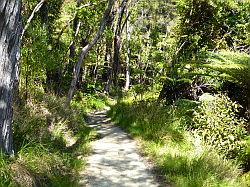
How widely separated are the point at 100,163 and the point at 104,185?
140cm

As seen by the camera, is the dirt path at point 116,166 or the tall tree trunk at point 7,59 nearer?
the tall tree trunk at point 7,59

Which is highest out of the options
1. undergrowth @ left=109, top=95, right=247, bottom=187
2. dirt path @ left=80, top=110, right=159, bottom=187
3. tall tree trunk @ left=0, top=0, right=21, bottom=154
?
tall tree trunk @ left=0, top=0, right=21, bottom=154

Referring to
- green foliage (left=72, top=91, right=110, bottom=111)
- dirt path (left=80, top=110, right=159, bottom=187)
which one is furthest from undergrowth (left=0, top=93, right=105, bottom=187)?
green foliage (left=72, top=91, right=110, bottom=111)

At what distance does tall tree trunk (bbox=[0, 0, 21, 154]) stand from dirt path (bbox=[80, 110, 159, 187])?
5.46 ft

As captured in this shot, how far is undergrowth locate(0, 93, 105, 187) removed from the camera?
559 cm

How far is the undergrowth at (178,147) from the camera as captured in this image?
6.56 meters

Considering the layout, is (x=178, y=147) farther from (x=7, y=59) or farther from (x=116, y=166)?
(x=7, y=59)

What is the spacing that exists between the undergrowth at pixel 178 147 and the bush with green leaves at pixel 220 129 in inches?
11.9

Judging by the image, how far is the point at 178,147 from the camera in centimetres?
822

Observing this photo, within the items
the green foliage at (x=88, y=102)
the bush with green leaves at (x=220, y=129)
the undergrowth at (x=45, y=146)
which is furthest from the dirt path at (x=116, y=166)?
the green foliage at (x=88, y=102)

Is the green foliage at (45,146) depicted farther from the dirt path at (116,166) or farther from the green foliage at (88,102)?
the green foliage at (88,102)

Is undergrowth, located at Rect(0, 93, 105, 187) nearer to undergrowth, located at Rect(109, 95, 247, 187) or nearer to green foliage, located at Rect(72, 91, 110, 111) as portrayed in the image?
undergrowth, located at Rect(109, 95, 247, 187)

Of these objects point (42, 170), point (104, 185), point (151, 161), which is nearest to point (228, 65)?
point (151, 161)

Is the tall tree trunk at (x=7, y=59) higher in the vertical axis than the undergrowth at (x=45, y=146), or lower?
higher
